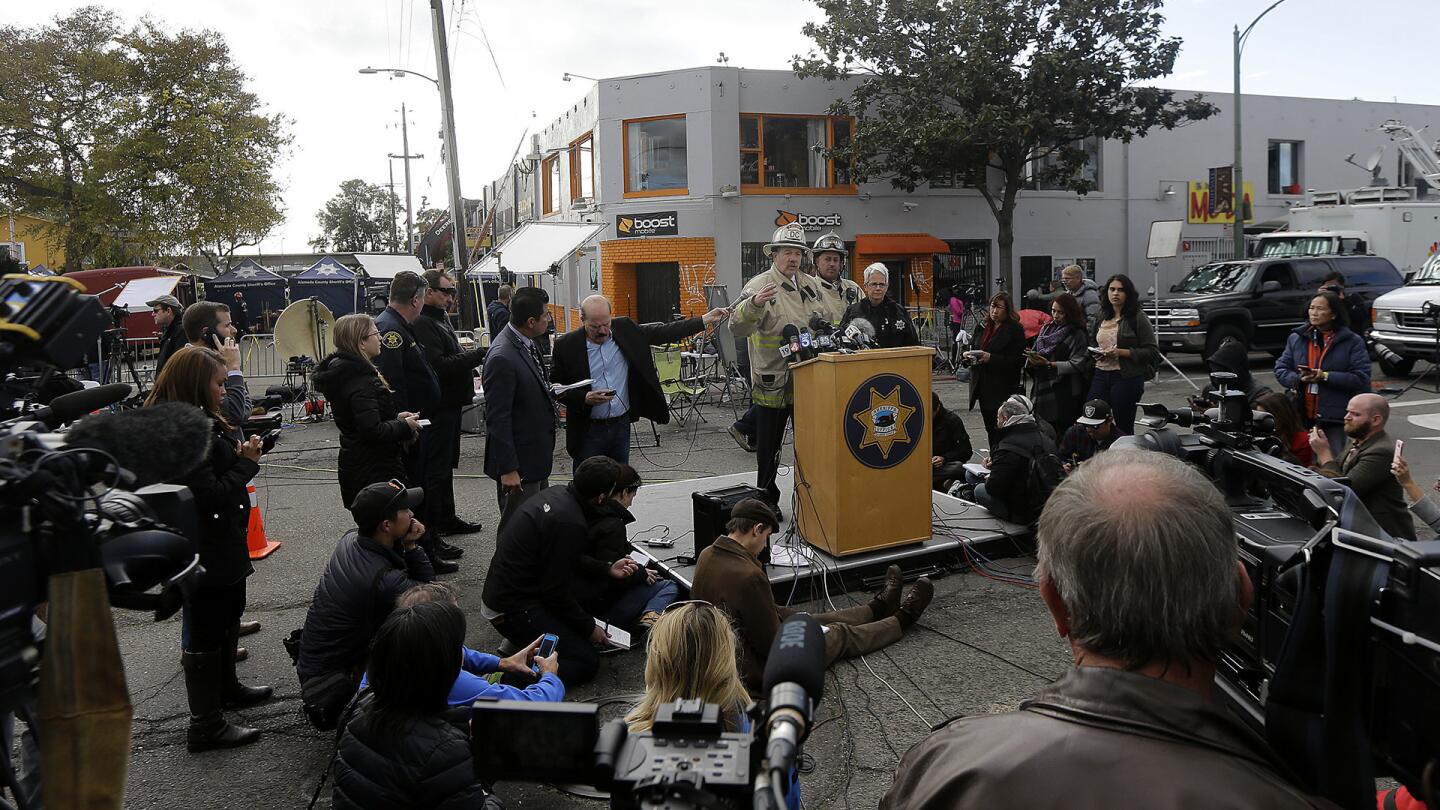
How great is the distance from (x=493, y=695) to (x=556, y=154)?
94.5 feet

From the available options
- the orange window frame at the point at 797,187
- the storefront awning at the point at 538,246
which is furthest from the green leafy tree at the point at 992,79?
the storefront awning at the point at 538,246

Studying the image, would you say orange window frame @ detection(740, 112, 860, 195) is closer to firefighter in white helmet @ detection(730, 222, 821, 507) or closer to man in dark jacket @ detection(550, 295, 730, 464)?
firefighter in white helmet @ detection(730, 222, 821, 507)

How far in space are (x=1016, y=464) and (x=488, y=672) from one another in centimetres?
389

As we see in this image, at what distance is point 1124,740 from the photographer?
1.34 m

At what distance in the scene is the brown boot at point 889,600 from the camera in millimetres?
5246

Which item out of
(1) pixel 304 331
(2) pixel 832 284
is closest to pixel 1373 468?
(2) pixel 832 284

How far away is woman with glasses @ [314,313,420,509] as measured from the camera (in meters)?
5.58

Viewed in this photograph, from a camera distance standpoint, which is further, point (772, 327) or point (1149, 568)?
point (772, 327)

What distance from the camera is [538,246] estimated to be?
16.2 meters

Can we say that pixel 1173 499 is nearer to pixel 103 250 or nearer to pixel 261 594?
pixel 261 594

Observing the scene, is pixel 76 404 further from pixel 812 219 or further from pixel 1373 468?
pixel 812 219

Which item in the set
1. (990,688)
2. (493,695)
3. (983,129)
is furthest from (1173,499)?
(983,129)

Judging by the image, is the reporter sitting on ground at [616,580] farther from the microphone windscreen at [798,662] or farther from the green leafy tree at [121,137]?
the green leafy tree at [121,137]

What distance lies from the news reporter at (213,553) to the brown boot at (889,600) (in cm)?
306
